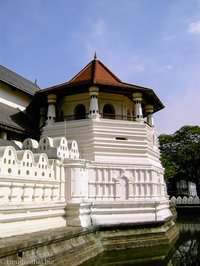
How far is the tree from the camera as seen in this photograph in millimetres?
39688

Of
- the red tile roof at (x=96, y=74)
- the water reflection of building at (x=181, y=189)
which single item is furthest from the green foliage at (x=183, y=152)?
the red tile roof at (x=96, y=74)

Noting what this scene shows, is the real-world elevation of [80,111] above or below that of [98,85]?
below

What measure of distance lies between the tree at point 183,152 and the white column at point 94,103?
80.5 ft

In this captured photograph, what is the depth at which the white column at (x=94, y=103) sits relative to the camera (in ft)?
51.5

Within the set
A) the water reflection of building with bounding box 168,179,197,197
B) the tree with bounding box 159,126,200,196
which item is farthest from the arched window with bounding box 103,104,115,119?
the water reflection of building with bounding box 168,179,197,197

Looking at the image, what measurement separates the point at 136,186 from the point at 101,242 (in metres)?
3.12

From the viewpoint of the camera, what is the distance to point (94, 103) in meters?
15.7

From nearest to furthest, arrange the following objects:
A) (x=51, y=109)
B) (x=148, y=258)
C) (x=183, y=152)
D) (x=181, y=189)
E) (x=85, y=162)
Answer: (x=148, y=258), (x=85, y=162), (x=51, y=109), (x=183, y=152), (x=181, y=189)

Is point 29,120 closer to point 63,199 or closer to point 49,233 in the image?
point 63,199

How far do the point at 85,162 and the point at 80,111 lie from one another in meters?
4.33

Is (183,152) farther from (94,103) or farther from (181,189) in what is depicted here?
(94,103)

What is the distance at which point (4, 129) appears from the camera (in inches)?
588

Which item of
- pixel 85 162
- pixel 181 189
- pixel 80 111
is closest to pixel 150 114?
pixel 80 111

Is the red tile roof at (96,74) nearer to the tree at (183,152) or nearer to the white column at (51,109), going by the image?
the white column at (51,109)
